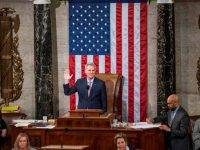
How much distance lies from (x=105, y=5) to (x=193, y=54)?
2.44 m

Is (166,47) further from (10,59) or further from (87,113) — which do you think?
(10,59)

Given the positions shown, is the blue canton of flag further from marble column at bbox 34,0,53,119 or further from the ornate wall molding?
the ornate wall molding

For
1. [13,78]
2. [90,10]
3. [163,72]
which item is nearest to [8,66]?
[13,78]

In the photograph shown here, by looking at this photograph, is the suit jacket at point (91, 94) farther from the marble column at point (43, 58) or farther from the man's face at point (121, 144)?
the man's face at point (121, 144)

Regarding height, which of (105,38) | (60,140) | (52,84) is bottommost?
(60,140)

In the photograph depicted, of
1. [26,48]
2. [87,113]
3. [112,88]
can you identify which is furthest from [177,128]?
[26,48]

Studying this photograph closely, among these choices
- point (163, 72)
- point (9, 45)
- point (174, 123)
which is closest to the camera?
point (174, 123)

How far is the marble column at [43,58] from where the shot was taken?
17094 millimetres

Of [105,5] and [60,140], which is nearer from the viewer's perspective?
[60,140]

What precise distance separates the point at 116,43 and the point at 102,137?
12.0ft

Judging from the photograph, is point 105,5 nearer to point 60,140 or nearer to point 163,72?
point 163,72

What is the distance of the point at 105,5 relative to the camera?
1736 centimetres

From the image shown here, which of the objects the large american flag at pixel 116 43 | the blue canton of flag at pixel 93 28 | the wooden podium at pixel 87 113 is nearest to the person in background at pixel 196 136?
the wooden podium at pixel 87 113

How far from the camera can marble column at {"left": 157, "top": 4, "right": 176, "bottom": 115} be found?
1675cm
